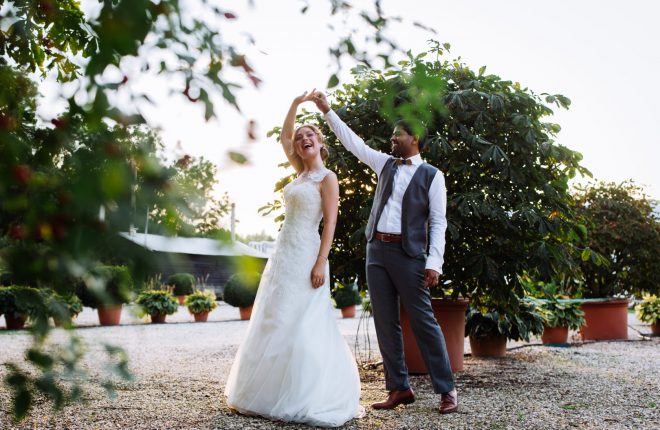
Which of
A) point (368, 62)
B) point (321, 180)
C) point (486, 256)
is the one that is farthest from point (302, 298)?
point (368, 62)

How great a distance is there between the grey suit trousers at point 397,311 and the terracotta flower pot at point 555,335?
212 inches

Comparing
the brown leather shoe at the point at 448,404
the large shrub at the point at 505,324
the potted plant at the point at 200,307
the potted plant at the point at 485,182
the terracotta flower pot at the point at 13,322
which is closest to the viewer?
the brown leather shoe at the point at 448,404

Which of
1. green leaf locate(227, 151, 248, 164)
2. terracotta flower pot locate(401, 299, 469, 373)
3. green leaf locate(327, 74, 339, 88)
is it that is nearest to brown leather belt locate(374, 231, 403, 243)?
terracotta flower pot locate(401, 299, 469, 373)

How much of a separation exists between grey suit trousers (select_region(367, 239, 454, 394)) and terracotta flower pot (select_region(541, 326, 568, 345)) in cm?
539

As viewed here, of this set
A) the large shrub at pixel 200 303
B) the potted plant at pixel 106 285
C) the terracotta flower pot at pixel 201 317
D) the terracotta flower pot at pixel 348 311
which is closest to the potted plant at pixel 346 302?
the terracotta flower pot at pixel 348 311

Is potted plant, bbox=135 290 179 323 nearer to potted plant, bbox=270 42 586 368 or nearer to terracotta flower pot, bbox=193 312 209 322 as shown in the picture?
terracotta flower pot, bbox=193 312 209 322

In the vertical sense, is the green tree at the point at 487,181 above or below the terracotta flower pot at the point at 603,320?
above

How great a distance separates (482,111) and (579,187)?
6227 millimetres

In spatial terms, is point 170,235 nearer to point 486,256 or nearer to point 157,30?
point 157,30

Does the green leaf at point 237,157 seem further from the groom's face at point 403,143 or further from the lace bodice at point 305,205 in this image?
the groom's face at point 403,143

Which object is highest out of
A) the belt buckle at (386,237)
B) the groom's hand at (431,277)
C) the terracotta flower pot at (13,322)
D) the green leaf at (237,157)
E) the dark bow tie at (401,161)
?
the dark bow tie at (401,161)

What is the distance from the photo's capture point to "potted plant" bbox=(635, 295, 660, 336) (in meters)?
10.7

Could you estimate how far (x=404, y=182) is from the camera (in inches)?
164

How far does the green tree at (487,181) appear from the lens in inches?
201
